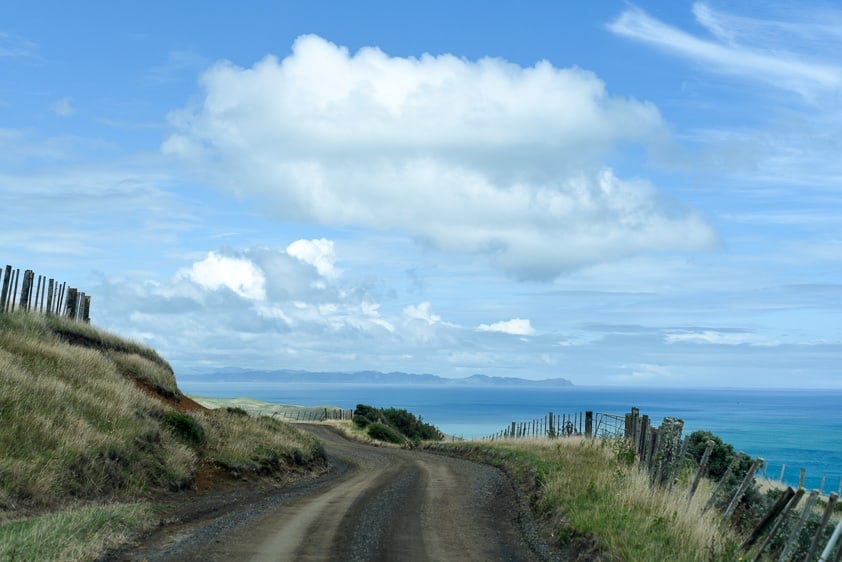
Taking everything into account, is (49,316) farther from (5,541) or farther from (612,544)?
(612,544)

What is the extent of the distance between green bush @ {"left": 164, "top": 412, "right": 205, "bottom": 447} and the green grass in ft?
34.1

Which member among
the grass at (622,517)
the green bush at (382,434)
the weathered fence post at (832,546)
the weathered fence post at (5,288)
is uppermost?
the weathered fence post at (5,288)

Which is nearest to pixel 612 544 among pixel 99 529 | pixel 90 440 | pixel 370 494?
pixel 99 529

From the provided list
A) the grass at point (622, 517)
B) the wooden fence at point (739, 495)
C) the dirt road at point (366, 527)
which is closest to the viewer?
the wooden fence at point (739, 495)

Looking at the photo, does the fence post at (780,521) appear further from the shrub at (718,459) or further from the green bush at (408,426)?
the green bush at (408,426)

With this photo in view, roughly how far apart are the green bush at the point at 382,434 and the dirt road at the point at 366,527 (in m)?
39.3

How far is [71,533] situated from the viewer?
13.4 m

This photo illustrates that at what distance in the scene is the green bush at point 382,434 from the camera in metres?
66.1

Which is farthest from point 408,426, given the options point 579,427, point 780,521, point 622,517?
point 780,521

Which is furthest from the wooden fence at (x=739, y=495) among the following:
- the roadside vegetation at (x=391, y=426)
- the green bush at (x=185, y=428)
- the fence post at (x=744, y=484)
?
the roadside vegetation at (x=391, y=426)

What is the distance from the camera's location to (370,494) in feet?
75.8

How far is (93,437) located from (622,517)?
14.1 meters

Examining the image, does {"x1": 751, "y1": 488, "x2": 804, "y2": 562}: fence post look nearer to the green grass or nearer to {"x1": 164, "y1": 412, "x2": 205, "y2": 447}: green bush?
the green grass

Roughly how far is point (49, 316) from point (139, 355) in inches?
183
